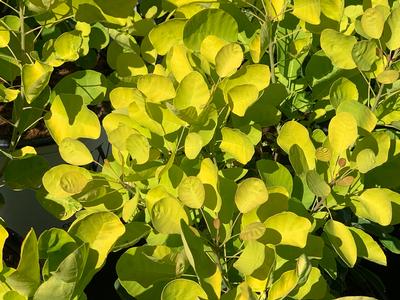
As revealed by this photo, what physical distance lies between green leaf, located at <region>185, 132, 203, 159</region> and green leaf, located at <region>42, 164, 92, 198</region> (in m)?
0.14

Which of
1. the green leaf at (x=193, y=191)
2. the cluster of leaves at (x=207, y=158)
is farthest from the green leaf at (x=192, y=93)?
the green leaf at (x=193, y=191)

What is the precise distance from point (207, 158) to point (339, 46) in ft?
0.81

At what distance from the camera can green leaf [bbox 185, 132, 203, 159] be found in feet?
2.50

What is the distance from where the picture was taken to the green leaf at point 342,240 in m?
0.76

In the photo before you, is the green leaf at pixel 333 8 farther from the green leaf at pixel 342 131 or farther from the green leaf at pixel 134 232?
the green leaf at pixel 134 232

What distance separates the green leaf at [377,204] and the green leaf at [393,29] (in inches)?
8.3

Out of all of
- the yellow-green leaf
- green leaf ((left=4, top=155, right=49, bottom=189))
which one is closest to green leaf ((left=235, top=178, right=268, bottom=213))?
the yellow-green leaf

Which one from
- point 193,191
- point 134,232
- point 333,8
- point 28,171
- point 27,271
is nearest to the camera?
point 27,271

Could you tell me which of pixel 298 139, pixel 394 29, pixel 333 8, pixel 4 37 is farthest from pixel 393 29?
pixel 4 37

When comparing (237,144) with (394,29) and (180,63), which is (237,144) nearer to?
(180,63)

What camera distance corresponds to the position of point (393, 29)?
33.9 inches

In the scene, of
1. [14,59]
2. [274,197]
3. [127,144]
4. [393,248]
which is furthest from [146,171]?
[393,248]

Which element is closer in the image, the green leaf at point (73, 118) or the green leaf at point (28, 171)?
the green leaf at point (73, 118)

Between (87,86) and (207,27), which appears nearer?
(207,27)
